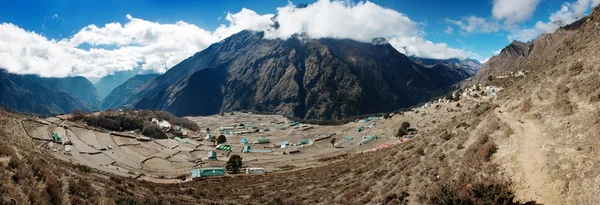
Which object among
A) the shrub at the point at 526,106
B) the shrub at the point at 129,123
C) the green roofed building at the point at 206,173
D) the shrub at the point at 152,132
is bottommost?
the green roofed building at the point at 206,173

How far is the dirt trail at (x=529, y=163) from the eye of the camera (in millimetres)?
16141

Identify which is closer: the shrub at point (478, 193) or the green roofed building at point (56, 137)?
the shrub at point (478, 193)

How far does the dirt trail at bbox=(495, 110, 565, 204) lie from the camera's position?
16.1 m

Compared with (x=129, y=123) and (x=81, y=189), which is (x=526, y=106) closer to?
(x=81, y=189)

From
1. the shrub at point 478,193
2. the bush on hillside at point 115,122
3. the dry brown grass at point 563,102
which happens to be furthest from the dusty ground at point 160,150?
the shrub at point 478,193

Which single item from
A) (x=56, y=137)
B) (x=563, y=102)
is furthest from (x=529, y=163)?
(x=56, y=137)

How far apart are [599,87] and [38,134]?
115m

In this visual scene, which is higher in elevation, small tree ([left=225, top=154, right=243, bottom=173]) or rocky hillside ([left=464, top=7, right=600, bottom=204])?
rocky hillside ([left=464, top=7, right=600, bottom=204])

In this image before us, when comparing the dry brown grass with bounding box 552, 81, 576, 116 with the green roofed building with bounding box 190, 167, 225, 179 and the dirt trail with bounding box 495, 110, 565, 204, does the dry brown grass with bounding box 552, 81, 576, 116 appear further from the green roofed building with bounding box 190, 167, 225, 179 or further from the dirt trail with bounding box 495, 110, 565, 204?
the green roofed building with bounding box 190, 167, 225, 179

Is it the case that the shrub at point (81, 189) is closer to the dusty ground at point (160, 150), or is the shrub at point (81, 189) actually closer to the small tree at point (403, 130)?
the dusty ground at point (160, 150)

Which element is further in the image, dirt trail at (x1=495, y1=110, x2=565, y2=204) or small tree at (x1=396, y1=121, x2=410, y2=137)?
small tree at (x1=396, y1=121, x2=410, y2=137)

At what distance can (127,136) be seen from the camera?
398 ft

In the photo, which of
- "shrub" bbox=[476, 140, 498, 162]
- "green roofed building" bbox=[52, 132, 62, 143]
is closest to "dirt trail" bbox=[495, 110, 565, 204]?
"shrub" bbox=[476, 140, 498, 162]

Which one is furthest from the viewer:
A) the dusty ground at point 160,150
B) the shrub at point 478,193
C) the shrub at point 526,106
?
the dusty ground at point 160,150
